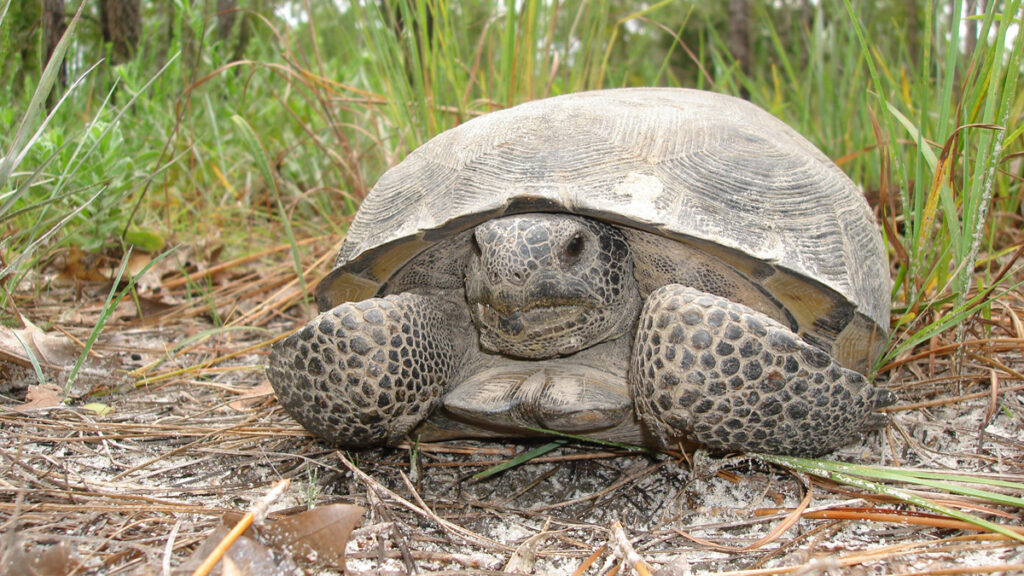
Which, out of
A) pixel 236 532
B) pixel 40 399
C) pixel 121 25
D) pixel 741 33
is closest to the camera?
pixel 236 532

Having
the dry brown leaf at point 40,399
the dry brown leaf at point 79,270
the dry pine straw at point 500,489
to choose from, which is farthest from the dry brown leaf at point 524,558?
the dry brown leaf at point 79,270

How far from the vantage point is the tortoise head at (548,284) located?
73.4 inches

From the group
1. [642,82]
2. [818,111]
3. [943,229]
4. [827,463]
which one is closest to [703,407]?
[827,463]

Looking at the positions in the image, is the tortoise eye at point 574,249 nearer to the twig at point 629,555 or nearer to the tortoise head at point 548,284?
the tortoise head at point 548,284

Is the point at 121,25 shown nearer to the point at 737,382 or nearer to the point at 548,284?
the point at 548,284

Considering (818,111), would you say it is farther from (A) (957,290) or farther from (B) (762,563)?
(B) (762,563)

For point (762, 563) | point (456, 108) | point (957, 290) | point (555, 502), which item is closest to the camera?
point (762, 563)

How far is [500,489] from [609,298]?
0.61 metres

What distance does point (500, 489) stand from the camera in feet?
6.57

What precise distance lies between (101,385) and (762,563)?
2.18 metres

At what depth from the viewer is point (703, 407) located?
5.58 ft

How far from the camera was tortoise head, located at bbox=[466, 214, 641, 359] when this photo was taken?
6.11ft

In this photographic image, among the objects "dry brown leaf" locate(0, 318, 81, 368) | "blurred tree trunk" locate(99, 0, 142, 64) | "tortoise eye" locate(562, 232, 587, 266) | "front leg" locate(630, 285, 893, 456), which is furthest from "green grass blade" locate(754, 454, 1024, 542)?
"blurred tree trunk" locate(99, 0, 142, 64)

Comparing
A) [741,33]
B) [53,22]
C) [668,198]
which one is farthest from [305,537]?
[741,33]
